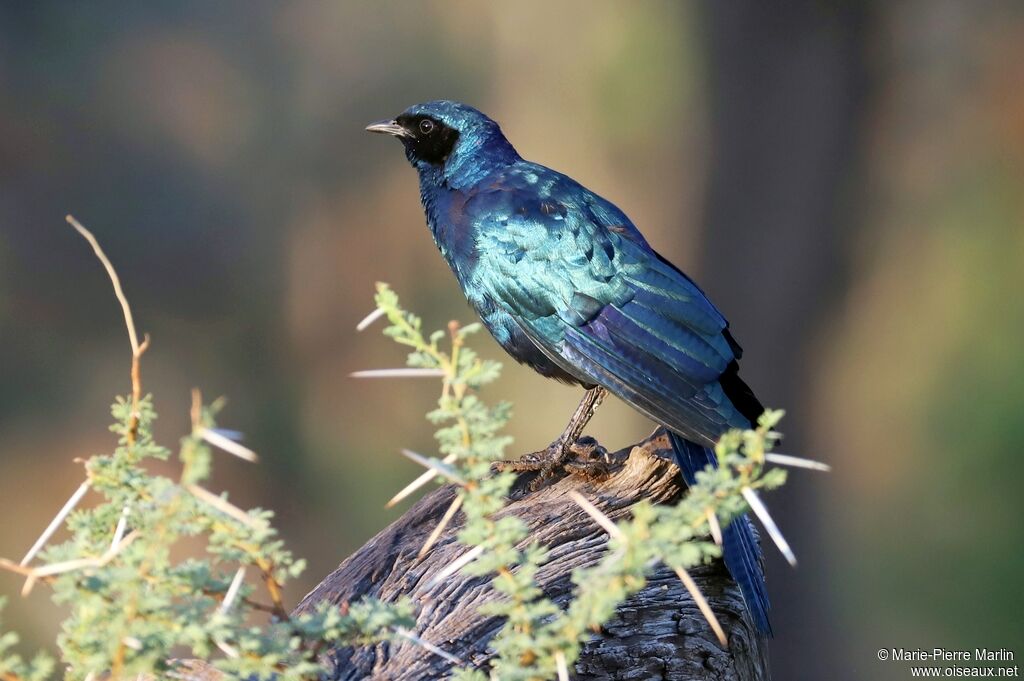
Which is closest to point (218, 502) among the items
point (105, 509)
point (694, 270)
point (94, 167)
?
point (105, 509)

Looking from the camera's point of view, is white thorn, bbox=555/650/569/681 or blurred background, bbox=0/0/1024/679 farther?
blurred background, bbox=0/0/1024/679

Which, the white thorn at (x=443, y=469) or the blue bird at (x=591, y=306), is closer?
the white thorn at (x=443, y=469)

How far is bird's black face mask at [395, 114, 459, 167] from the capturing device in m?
3.61

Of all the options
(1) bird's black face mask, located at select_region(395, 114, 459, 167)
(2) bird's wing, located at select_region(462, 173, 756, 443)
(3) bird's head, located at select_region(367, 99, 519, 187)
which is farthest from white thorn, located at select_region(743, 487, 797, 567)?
(1) bird's black face mask, located at select_region(395, 114, 459, 167)

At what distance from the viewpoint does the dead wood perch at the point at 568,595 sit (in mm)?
2354

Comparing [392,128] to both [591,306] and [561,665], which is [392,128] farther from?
[561,665]

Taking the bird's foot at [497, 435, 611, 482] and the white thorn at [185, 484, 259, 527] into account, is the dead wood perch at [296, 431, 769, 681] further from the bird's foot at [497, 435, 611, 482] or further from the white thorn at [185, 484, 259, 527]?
the white thorn at [185, 484, 259, 527]

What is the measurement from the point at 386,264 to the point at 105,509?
512cm

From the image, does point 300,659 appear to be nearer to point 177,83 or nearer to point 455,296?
point 455,296

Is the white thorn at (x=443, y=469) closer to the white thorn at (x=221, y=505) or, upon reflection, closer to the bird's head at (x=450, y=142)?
the white thorn at (x=221, y=505)

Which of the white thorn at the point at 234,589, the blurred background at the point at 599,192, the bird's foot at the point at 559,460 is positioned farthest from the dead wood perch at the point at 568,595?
the blurred background at the point at 599,192

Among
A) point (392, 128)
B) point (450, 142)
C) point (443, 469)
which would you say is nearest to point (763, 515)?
point (443, 469)

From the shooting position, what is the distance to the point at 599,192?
648cm

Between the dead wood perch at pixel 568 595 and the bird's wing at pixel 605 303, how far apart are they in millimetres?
194
